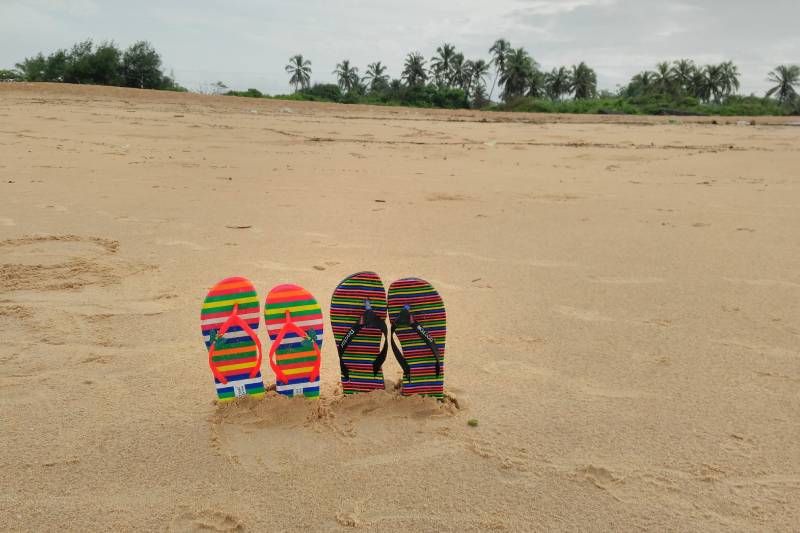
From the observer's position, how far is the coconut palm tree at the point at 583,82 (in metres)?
49.2

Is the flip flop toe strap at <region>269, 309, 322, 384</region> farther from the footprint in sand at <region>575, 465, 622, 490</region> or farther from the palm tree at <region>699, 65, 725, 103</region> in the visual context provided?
the palm tree at <region>699, 65, 725, 103</region>

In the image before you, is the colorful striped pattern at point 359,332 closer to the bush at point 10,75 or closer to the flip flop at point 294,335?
the flip flop at point 294,335

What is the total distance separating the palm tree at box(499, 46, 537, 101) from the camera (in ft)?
157

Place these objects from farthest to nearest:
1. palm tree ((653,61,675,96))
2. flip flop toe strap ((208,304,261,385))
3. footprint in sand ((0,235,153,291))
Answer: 1. palm tree ((653,61,675,96))
2. footprint in sand ((0,235,153,291))
3. flip flop toe strap ((208,304,261,385))

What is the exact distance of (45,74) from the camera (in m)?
24.4

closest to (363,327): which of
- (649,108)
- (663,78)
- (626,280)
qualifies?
(626,280)

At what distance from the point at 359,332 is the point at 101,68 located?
25.2 m

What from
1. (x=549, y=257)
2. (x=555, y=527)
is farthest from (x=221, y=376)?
(x=549, y=257)

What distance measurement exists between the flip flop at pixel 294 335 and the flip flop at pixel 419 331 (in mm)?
233

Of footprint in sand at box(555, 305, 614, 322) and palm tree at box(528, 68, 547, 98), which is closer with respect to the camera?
footprint in sand at box(555, 305, 614, 322)

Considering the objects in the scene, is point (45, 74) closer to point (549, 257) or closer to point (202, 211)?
point (202, 211)

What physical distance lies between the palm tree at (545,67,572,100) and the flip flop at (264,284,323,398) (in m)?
52.3

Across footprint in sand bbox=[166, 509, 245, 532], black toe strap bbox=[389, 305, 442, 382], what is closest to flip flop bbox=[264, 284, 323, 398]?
black toe strap bbox=[389, 305, 442, 382]

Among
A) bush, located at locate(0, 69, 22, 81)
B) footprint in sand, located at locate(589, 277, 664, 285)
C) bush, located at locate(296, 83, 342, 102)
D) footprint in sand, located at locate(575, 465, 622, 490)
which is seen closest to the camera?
footprint in sand, located at locate(575, 465, 622, 490)
